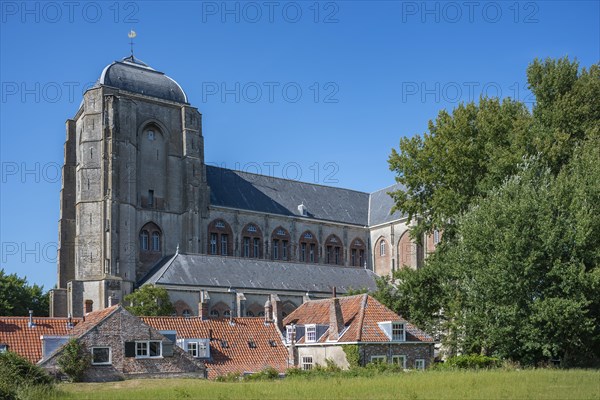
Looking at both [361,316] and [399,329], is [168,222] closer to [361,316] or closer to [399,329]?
[361,316]

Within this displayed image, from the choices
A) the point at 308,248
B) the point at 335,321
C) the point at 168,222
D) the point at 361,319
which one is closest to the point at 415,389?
the point at 361,319

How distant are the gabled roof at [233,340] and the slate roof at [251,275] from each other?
15.6 m

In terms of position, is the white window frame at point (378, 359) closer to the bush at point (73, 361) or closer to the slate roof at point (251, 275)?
the bush at point (73, 361)

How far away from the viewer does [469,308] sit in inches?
1523

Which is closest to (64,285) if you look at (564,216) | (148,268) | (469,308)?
(148,268)

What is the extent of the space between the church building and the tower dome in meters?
0.10

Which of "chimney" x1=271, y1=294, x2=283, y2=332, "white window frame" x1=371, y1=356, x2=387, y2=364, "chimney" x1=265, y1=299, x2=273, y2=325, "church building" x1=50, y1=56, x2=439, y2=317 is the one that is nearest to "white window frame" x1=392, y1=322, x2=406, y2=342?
"white window frame" x1=371, y1=356, x2=387, y2=364

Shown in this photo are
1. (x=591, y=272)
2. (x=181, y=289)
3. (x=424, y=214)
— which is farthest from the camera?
(x=181, y=289)

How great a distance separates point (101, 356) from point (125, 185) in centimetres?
2840

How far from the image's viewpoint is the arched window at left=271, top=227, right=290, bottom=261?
70.8 metres

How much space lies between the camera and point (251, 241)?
227ft

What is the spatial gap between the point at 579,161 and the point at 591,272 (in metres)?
6.86

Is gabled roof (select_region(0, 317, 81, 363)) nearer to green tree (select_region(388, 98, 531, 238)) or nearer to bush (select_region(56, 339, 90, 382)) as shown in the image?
bush (select_region(56, 339, 90, 382))

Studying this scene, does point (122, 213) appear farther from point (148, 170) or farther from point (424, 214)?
point (424, 214)
